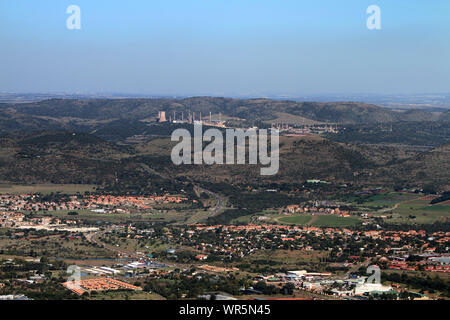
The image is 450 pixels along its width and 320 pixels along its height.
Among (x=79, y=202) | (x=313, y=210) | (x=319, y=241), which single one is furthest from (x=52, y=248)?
(x=313, y=210)

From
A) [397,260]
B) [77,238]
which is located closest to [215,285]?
[397,260]

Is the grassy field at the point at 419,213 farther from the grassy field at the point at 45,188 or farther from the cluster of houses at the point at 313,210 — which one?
the grassy field at the point at 45,188

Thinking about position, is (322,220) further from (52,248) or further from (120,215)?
(52,248)

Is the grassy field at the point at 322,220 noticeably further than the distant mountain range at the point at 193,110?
No

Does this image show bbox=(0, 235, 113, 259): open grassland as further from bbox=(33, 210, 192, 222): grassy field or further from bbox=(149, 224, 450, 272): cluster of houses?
bbox=(33, 210, 192, 222): grassy field

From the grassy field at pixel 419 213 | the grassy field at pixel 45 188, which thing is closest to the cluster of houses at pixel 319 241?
the grassy field at pixel 419 213
